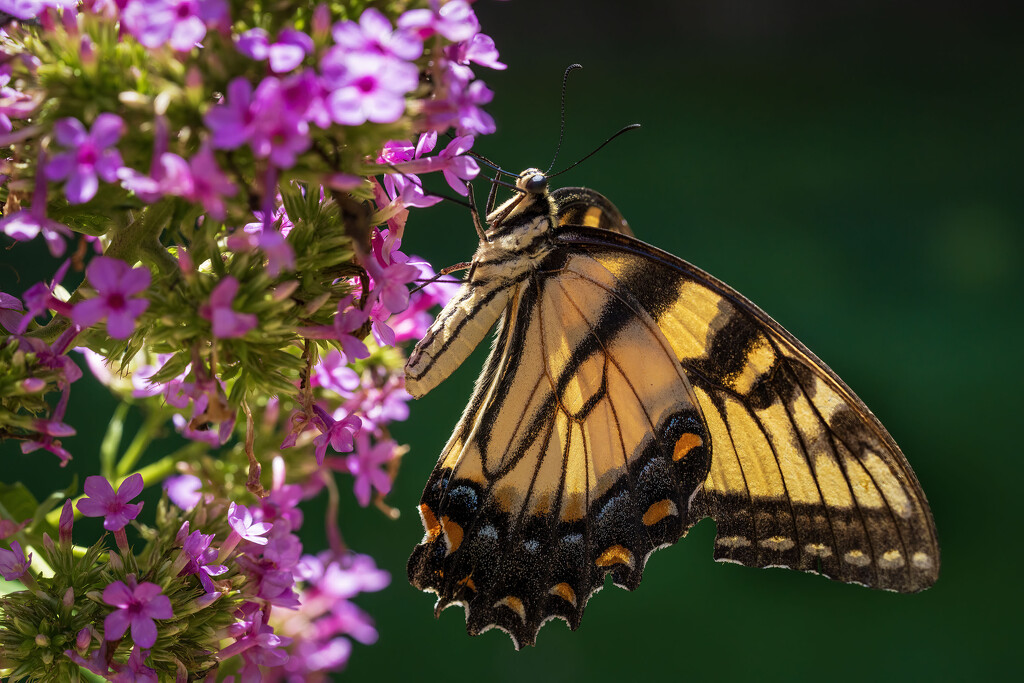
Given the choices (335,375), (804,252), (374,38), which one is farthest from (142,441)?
(804,252)

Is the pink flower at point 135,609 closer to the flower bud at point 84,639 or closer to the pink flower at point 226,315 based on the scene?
the flower bud at point 84,639

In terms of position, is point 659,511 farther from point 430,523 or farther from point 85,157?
point 85,157

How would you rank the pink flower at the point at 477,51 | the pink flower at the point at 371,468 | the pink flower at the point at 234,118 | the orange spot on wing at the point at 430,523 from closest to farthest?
the pink flower at the point at 234,118 < the pink flower at the point at 477,51 < the pink flower at the point at 371,468 < the orange spot on wing at the point at 430,523

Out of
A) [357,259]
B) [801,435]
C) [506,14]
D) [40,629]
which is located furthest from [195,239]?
[506,14]

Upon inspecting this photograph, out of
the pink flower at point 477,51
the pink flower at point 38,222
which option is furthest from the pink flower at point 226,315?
the pink flower at point 477,51

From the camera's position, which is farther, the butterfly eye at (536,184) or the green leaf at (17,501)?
the butterfly eye at (536,184)

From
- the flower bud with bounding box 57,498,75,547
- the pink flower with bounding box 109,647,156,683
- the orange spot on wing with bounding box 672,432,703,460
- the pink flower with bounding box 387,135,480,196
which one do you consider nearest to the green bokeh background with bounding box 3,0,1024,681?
the orange spot on wing with bounding box 672,432,703,460

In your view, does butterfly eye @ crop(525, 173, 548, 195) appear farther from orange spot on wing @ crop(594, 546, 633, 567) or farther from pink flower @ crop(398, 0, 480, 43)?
orange spot on wing @ crop(594, 546, 633, 567)
